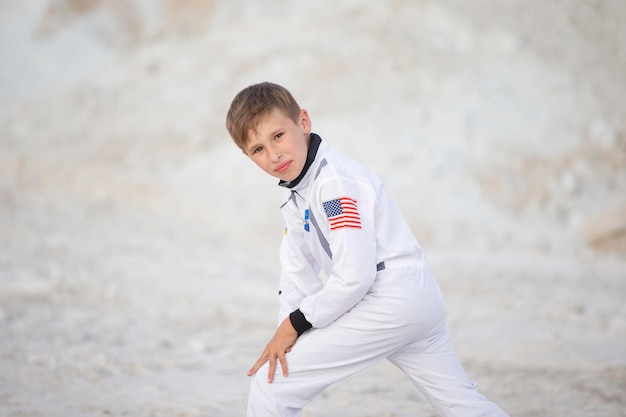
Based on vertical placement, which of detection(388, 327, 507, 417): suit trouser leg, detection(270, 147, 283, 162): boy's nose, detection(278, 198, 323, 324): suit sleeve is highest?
detection(270, 147, 283, 162): boy's nose

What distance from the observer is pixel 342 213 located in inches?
103

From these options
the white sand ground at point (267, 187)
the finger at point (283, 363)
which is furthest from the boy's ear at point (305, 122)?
the white sand ground at point (267, 187)

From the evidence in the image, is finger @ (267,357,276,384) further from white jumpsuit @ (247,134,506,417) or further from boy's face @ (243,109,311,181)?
boy's face @ (243,109,311,181)

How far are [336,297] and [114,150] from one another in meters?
10.8

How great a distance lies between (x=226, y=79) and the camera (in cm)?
1319

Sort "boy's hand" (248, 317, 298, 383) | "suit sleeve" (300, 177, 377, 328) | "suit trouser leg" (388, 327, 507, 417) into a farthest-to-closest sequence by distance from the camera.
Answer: "suit trouser leg" (388, 327, 507, 417), "boy's hand" (248, 317, 298, 383), "suit sleeve" (300, 177, 377, 328)

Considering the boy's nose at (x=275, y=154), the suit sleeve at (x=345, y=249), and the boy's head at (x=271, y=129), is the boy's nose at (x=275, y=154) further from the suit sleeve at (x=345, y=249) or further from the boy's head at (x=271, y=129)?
the suit sleeve at (x=345, y=249)

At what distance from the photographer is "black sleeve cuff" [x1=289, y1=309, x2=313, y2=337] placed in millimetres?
2705

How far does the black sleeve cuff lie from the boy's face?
0.54 meters

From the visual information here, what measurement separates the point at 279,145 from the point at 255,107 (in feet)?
0.57

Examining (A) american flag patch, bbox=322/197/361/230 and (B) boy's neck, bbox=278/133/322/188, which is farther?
(B) boy's neck, bbox=278/133/322/188

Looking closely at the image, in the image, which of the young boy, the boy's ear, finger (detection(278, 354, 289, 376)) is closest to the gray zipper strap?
the young boy

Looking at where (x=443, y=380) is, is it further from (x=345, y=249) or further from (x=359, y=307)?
(x=345, y=249)

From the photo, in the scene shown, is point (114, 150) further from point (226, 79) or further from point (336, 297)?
point (336, 297)
